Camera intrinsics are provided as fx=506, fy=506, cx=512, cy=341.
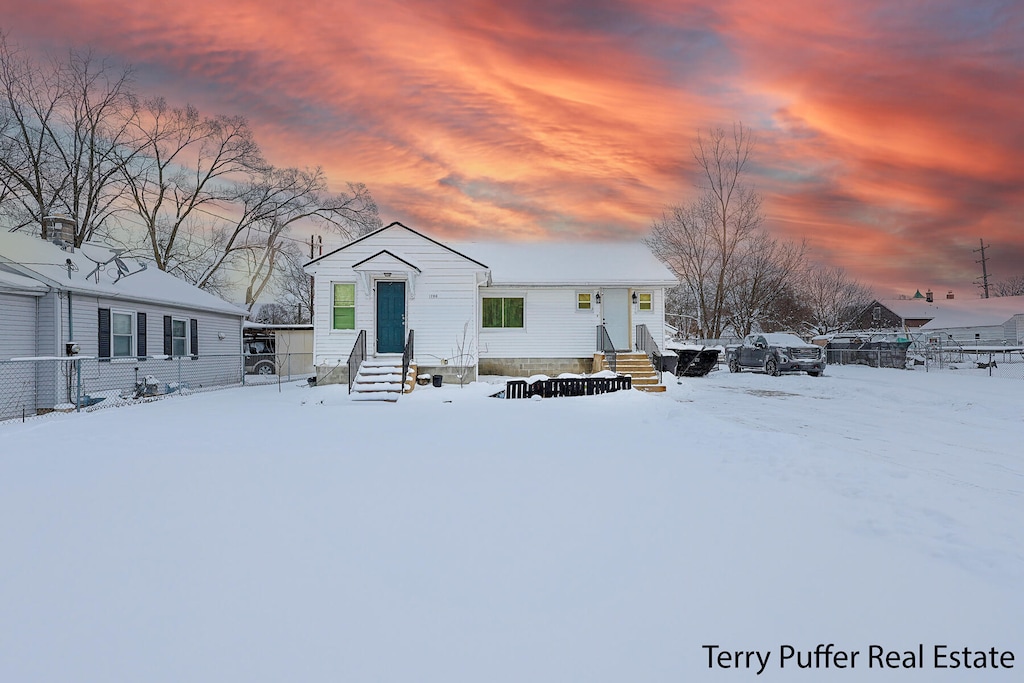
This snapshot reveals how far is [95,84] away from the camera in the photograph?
2452 centimetres

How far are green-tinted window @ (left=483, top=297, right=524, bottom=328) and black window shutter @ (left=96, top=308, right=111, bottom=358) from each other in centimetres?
1116

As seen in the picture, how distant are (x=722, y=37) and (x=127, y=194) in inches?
1125

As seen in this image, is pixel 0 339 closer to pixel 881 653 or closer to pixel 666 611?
pixel 666 611

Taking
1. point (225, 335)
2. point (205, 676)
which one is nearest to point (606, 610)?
point (205, 676)

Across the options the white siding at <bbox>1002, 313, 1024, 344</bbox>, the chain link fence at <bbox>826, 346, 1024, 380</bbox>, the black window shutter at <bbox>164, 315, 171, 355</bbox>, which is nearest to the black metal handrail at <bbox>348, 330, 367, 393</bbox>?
the black window shutter at <bbox>164, 315, 171, 355</bbox>

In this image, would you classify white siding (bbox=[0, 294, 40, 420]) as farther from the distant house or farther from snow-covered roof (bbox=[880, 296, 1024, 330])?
snow-covered roof (bbox=[880, 296, 1024, 330])

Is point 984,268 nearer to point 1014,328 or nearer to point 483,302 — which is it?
point 1014,328

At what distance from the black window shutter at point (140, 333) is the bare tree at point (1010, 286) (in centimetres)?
8685

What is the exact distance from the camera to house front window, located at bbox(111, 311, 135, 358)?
14898 mm

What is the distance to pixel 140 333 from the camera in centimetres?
1591

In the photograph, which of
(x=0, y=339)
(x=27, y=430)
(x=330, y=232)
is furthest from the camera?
(x=330, y=232)

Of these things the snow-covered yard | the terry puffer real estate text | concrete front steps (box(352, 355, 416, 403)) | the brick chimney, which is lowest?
the terry puffer real estate text

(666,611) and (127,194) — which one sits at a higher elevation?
(127,194)

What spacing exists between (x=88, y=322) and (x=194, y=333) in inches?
185
